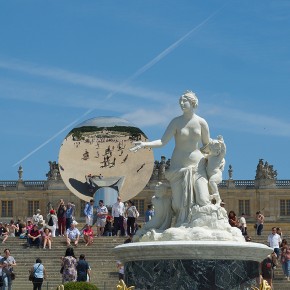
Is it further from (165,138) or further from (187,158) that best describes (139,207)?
(187,158)

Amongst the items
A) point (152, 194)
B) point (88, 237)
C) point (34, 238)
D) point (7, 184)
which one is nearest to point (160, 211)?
point (34, 238)

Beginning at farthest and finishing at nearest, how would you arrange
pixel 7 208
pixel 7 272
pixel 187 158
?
pixel 7 208
pixel 7 272
pixel 187 158

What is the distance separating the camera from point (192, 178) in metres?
18.4

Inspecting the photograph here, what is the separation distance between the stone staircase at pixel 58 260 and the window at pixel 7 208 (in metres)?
51.0

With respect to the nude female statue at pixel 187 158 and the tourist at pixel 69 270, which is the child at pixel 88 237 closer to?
the tourist at pixel 69 270

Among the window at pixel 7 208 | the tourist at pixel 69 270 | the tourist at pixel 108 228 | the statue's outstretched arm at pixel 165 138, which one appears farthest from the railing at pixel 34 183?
the statue's outstretched arm at pixel 165 138

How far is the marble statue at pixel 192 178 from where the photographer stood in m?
18.1

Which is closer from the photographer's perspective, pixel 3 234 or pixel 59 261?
pixel 59 261

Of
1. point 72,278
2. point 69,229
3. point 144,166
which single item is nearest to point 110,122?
point 144,166

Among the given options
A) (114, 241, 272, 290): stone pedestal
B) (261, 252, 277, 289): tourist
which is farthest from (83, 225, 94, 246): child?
(114, 241, 272, 290): stone pedestal

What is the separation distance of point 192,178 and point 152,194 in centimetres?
6288

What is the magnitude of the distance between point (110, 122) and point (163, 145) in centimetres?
3179

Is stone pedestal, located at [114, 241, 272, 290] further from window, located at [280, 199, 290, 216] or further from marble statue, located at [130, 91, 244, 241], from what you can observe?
window, located at [280, 199, 290, 216]

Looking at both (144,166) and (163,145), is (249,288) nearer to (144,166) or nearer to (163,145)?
(163,145)
